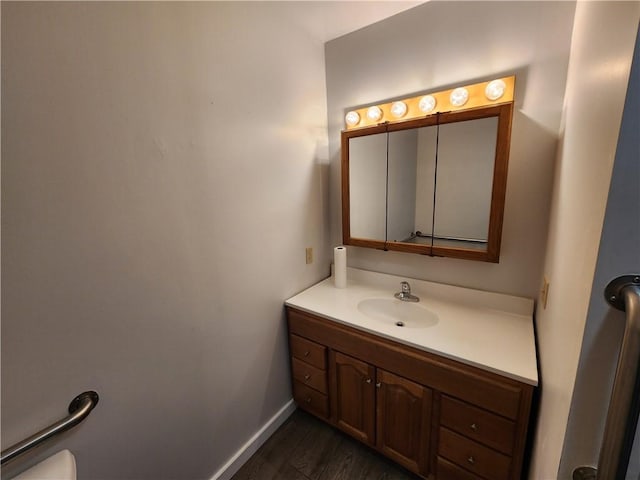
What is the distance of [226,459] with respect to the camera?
138 centimetres

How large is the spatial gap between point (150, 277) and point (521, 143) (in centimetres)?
174

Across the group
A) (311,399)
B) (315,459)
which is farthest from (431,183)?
(315,459)

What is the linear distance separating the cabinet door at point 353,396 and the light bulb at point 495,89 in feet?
4.77

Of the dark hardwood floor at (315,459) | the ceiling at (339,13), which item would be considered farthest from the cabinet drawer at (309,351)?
the ceiling at (339,13)

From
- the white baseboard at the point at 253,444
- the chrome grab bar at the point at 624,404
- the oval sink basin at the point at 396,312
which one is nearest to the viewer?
the chrome grab bar at the point at 624,404

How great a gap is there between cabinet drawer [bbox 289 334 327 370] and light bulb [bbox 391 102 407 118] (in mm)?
1412

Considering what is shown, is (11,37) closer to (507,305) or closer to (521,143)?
(521,143)

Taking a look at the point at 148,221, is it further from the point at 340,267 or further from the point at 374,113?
the point at 374,113

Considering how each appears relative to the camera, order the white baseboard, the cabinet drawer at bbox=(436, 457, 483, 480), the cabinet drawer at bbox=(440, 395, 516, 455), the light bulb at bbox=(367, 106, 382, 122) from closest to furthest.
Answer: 1. the cabinet drawer at bbox=(440, 395, 516, 455)
2. the cabinet drawer at bbox=(436, 457, 483, 480)
3. the white baseboard
4. the light bulb at bbox=(367, 106, 382, 122)

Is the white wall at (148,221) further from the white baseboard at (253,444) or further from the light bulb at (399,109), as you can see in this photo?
the light bulb at (399,109)

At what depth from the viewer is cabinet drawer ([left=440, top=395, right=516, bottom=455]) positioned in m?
1.03

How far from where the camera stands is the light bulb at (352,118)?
1.71 m

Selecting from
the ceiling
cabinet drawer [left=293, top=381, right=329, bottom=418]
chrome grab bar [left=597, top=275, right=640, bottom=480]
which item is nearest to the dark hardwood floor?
cabinet drawer [left=293, top=381, right=329, bottom=418]

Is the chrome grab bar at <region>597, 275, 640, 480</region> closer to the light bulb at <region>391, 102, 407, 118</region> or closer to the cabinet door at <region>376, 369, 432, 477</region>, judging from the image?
the cabinet door at <region>376, 369, 432, 477</region>
